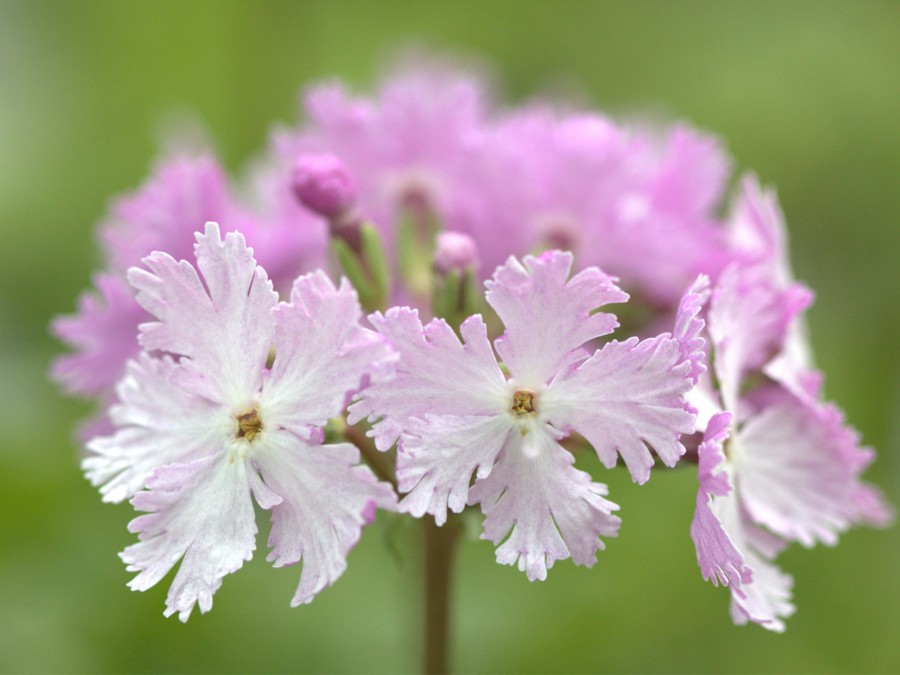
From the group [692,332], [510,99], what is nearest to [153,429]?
[692,332]

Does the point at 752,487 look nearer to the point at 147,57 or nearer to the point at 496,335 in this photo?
the point at 496,335

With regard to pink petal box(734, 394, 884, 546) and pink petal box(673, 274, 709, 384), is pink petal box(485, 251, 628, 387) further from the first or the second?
pink petal box(734, 394, 884, 546)

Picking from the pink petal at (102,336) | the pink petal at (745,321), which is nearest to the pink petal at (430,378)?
the pink petal at (745,321)

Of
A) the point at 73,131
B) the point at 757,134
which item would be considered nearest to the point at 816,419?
the point at 757,134

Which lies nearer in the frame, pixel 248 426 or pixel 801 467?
pixel 248 426

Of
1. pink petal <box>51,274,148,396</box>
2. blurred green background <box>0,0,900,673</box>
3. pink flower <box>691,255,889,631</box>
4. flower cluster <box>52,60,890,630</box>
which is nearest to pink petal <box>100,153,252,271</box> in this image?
pink petal <box>51,274,148,396</box>

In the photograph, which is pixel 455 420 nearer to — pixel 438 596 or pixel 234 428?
pixel 234 428
